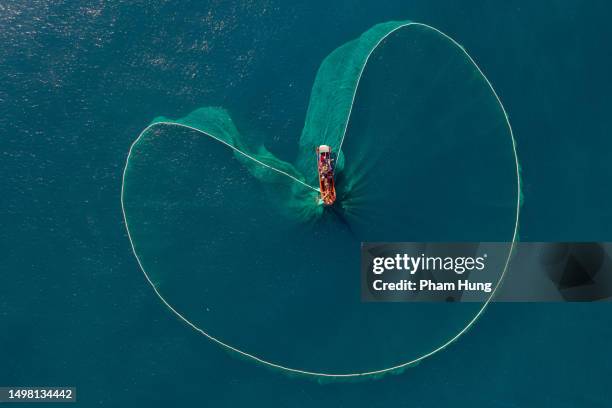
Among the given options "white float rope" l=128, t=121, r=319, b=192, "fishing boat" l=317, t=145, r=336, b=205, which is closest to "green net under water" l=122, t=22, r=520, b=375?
"white float rope" l=128, t=121, r=319, b=192

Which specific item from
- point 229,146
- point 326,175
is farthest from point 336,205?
point 229,146

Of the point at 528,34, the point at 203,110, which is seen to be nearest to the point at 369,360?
the point at 203,110

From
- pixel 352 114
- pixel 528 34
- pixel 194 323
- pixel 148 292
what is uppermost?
pixel 528 34

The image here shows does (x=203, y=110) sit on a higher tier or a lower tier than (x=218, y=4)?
lower

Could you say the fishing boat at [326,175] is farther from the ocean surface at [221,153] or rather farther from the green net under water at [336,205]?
the ocean surface at [221,153]

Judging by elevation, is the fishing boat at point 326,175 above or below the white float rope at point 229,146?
below

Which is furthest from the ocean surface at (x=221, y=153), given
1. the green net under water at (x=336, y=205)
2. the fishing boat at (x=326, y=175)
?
→ the fishing boat at (x=326, y=175)

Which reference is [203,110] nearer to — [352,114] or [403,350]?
[352,114]
